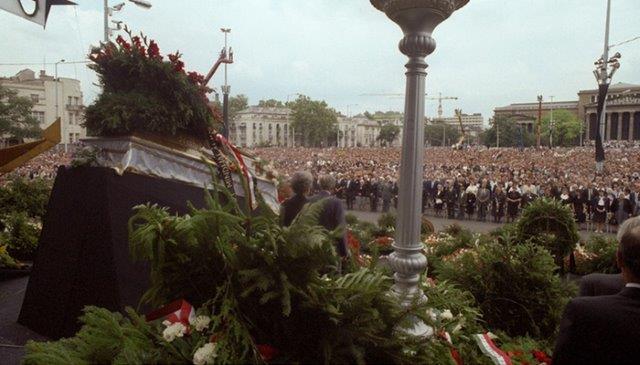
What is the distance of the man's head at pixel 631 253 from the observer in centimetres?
223

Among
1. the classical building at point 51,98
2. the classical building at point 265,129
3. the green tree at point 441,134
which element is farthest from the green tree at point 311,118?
the classical building at point 51,98

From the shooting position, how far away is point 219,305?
2494 millimetres

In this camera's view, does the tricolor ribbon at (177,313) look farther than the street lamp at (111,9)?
No

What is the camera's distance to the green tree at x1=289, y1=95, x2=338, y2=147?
12112 centimetres

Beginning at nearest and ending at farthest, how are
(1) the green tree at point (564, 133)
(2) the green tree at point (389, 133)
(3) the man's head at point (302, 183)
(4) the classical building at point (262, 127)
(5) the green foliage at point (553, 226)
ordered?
(3) the man's head at point (302, 183)
(5) the green foliage at point (553, 226)
(1) the green tree at point (564, 133)
(4) the classical building at point (262, 127)
(2) the green tree at point (389, 133)

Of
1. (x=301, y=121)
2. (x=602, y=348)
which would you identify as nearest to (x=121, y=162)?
(x=602, y=348)

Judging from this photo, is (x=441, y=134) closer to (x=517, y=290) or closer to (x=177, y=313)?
(x=517, y=290)

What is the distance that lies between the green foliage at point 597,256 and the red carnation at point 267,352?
6.92 metres

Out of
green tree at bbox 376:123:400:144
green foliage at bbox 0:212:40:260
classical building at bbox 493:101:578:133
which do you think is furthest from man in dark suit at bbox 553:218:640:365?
green tree at bbox 376:123:400:144

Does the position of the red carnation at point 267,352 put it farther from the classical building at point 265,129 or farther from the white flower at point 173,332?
the classical building at point 265,129

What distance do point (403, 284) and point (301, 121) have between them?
120m

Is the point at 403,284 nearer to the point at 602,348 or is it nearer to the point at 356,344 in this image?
the point at 356,344

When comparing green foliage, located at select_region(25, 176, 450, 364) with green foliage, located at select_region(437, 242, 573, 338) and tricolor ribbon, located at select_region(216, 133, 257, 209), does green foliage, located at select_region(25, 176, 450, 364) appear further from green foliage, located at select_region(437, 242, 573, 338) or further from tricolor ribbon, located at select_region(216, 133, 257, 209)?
tricolor ribbon, located at select_region(216, 133, 257, 209)

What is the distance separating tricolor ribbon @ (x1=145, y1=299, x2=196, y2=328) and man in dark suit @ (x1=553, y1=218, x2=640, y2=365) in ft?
6.20
